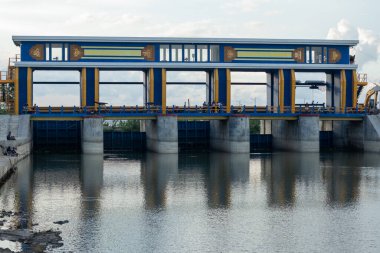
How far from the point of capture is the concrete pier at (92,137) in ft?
243

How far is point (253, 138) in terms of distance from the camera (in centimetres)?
8925

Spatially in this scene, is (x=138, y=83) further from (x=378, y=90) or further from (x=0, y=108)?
(x=378, y=90)

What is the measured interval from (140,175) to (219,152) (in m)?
29.7

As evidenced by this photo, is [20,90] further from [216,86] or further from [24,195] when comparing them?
[24,195]

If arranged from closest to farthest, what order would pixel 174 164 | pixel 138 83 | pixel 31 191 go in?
1. pixel 31 191
2. pixel 174 164
3. pixel 138 83

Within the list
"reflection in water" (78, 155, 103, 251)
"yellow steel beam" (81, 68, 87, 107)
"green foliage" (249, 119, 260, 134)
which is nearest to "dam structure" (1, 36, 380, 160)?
"yellow steel beam" (81, 68, 87, 107)

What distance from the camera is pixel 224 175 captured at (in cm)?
5384

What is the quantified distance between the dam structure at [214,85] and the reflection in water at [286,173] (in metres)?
6.59

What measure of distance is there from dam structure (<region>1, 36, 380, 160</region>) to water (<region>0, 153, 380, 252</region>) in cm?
1654

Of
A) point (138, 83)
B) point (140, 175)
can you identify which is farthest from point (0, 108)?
point (140, 175)

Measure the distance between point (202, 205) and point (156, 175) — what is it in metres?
16.8

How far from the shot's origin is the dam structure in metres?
79.5

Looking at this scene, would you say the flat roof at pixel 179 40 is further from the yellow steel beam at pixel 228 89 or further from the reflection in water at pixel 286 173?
the reflection in water at pixel 286 173

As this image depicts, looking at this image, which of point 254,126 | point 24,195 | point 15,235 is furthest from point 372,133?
point 15,235
